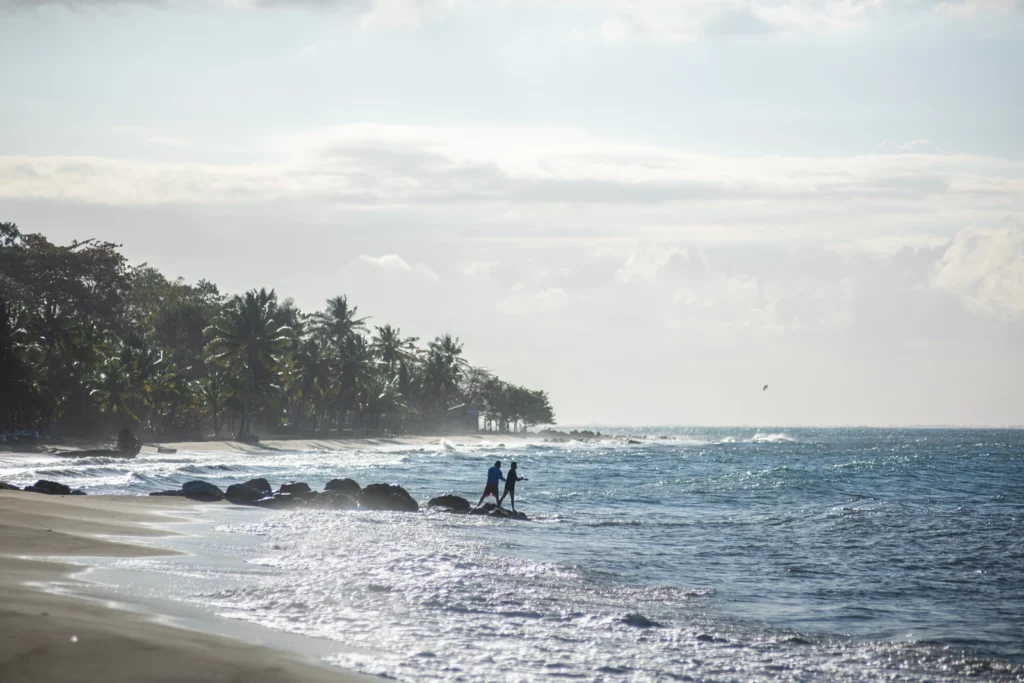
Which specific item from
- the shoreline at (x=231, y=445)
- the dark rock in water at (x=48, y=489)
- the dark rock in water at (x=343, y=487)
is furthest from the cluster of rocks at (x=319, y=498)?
the shoreline at (x=231, y=445)

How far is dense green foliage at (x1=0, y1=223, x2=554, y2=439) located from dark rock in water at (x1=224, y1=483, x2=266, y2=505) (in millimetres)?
24231

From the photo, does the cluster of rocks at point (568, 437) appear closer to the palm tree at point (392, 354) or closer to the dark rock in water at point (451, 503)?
the palm tree at point (392, 354)

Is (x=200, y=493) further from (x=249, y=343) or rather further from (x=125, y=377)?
(x=249, y=343)

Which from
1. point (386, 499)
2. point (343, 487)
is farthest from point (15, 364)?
point (386, 499)

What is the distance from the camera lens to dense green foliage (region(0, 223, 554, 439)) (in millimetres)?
59219

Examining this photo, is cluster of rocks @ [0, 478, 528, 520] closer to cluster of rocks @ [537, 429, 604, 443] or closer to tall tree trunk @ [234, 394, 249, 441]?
tall tree trunk @ [234, 394, 249, 441]

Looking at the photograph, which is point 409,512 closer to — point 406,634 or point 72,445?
point 406,634

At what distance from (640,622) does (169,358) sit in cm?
7366

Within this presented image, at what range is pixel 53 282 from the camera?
7988 cm

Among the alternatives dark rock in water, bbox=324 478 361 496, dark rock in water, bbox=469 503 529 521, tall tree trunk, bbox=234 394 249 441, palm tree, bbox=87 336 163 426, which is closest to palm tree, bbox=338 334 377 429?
tall tree trunk, bbox=234 394 249 441

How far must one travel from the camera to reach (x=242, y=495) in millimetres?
26422

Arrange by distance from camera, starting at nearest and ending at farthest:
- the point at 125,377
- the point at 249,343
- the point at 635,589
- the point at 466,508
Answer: the point at 635,589 → the point at 466,508 → the point at 125,377 → the point at 249,343

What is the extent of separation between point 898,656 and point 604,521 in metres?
15.3

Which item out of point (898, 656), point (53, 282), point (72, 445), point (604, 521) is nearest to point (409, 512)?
point (604, 521)
